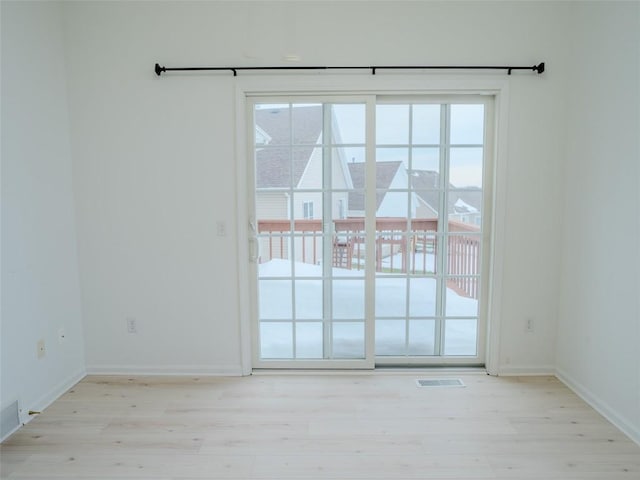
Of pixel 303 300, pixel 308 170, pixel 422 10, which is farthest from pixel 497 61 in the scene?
pixel 303 300

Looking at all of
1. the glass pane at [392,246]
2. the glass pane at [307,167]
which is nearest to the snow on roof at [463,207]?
the glass pane at [392,246]

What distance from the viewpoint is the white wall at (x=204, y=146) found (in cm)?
254

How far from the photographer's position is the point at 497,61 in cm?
256

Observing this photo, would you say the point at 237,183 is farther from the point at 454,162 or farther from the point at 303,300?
the point at 454,162

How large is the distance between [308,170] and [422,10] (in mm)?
1312

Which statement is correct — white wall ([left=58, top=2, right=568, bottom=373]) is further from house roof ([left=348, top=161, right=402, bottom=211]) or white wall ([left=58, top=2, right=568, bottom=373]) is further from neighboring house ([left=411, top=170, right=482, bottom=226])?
house roof ([left=348, top=161, right=402, bottom=211])

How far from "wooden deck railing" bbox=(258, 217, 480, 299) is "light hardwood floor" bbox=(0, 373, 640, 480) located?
33.2 inches

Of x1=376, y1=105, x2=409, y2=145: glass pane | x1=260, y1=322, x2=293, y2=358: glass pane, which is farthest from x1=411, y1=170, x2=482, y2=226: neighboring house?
x1=260, y1=322, x2=293, y2=358: glass pane

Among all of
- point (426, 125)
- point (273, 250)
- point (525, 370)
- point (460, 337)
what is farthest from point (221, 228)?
point (525, 370)

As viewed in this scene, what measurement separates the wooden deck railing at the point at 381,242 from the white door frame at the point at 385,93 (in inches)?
6.1

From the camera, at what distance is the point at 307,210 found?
2781mm

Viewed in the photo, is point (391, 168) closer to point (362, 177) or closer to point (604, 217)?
point (362, 177)

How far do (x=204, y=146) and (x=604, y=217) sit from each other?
2619 mm

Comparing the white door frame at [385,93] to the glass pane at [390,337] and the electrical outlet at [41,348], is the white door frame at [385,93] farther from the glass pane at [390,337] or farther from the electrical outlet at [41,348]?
the electrical outlet at [41,348]
